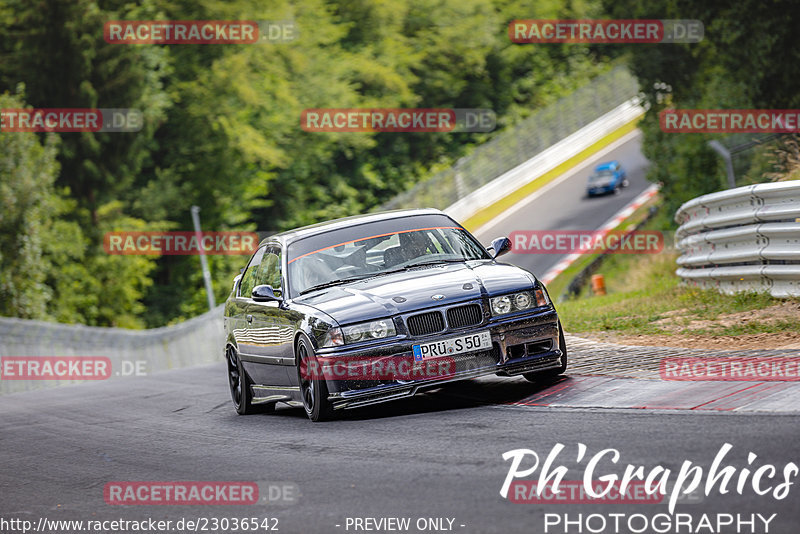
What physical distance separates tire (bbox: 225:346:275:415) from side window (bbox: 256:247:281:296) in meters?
0.97

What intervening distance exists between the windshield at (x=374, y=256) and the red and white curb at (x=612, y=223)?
22.5 m

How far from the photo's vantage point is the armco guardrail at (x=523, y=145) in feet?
172

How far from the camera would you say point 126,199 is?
55062mm

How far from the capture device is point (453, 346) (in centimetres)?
→ 869

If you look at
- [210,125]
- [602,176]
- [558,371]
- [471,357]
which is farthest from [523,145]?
[471,357]

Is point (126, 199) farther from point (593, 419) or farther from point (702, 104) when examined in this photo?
point (593, 419)

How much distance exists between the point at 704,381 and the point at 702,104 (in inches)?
855

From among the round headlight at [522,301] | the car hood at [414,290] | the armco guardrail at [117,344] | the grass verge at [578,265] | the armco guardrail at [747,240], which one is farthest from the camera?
the grass verge at [578,265]

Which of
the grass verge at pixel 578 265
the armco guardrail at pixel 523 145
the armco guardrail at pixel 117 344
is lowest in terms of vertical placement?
the armco guardrail at pixel 117 344

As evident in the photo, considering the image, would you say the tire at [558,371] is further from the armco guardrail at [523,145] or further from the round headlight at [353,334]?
the armco guardrail at [523,145]

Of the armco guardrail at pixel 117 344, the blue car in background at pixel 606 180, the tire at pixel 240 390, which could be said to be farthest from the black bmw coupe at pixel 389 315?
the blue car in background at pixel 606 180

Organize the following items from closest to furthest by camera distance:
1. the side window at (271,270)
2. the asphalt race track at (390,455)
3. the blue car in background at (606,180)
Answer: the asphalt race track at (390,455) → the side window at (271,270) → the blue car in background at (606,180)

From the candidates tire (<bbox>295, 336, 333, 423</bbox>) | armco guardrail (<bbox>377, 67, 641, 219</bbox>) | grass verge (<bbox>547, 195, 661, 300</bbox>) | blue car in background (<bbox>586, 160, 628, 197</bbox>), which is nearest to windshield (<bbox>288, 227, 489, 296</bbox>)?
tire (<bbox>295, 336, 333, 423</bbox>)

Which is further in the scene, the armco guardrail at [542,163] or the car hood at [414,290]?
the armco guardrail at [542,163]
